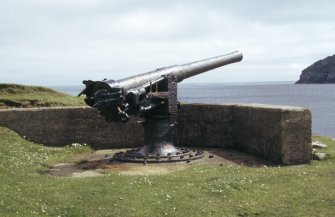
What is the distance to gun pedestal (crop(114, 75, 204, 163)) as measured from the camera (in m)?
14.7

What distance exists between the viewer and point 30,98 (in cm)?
2202

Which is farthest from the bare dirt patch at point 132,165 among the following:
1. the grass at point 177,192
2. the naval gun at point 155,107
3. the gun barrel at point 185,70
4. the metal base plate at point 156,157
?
the gun barrel at point 185,70

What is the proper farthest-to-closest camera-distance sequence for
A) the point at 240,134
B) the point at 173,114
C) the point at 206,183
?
the point at 240,134
the point at 173,114
the point at 206,183

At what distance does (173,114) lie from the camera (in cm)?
1527

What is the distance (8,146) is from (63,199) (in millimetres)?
6234

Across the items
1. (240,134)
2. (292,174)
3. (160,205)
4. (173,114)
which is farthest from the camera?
(240,134)

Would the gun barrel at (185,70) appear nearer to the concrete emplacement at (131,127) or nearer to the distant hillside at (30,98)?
the concrete emplacement at (131,127)

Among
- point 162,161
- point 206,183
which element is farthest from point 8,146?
point 206,183

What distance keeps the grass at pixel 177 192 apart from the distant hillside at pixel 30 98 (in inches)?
324

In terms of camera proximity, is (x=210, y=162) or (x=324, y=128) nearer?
(x=210, y=162)

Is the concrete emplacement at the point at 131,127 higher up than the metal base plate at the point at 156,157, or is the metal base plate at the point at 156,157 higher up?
the concrete emplacement at the point at 131,127

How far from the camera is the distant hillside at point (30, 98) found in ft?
69.8

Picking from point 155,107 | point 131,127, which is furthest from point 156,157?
point 131,127

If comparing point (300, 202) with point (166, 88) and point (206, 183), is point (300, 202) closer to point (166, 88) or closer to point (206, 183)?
point (206, 183)
